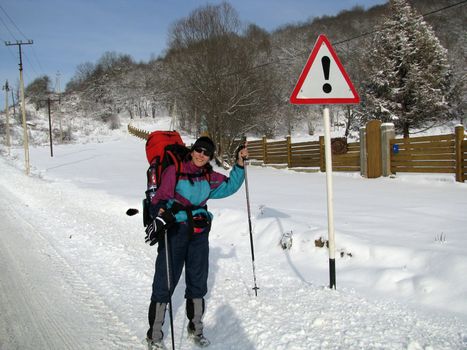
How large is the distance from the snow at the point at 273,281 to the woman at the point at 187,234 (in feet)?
0.94

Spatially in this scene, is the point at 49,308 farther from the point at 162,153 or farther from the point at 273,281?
the point at 273,281

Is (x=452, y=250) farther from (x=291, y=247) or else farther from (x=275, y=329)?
(x=275, y=329)

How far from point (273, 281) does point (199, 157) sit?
2.26 m

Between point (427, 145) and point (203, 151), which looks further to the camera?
point (427, 145)

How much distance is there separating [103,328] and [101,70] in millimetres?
101231

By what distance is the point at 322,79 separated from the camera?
3900mm

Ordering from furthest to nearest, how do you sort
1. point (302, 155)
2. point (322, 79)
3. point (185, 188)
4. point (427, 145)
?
1. point (302, 155)
2. point (427, 145)
3. point (322, 79)
4. point (185, 188)

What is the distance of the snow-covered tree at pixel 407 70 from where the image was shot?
23688mm

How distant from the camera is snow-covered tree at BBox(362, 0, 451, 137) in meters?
23.7

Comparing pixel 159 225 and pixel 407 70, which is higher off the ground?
pixel 407 70

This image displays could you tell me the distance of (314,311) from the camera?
3.68 metres

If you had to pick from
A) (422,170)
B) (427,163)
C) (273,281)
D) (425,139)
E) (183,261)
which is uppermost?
(425,139)

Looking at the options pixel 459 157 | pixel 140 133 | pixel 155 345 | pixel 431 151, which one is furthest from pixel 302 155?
pixel 140 133

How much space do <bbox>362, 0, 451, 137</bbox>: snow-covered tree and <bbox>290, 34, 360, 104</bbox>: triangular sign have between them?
2217 centimetres
